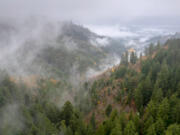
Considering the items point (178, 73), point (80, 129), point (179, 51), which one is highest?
point (179, 51)

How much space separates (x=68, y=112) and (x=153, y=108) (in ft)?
129

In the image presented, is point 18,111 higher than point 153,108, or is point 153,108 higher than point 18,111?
point 153,108

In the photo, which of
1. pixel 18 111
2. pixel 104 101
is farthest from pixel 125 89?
pixel 18 111

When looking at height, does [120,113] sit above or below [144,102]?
below

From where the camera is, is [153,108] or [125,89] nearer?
[153,108]

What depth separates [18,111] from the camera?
75500 millimetres

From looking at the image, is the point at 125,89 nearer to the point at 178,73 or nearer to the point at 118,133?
the point at 178,73

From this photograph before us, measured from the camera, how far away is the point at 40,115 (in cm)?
6353

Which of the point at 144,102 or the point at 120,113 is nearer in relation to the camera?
the point at 144,102

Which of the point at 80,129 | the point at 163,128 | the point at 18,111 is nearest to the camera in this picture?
the point at 163,128

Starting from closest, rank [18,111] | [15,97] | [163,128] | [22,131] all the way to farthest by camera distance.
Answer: [163,128] < [22,131] < [18,111] < [15,97]

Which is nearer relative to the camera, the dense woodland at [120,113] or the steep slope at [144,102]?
the steep slope at [144,102]

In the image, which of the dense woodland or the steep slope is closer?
the steep slope

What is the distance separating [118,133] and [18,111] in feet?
211
